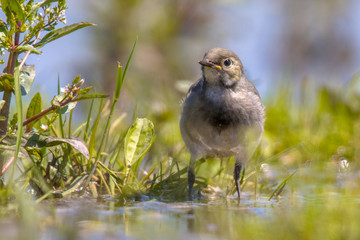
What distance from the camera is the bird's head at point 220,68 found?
169 inches

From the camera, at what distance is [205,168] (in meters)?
5.11

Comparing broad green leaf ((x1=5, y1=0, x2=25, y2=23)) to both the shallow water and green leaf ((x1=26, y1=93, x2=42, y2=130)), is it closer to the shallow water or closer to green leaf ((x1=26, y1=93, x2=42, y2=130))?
green leaf ((x1=26, y1=93, x2=42, y2=130))

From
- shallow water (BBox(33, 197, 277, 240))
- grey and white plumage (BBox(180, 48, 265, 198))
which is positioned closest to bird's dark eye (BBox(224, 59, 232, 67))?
grey and white plumage (BBox(180, 48, 265, 198))

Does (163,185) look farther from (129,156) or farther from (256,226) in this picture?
(256,226)

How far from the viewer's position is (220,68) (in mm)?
4312

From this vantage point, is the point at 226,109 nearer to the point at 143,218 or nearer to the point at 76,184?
the point at 76,184

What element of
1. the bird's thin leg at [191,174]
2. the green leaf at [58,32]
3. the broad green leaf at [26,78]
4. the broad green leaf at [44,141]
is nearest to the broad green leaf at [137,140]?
the bird's thin leg at [191,174]

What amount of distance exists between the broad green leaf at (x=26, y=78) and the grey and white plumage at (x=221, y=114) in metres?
1.35

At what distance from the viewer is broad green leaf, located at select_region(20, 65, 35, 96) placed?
10.8 feet

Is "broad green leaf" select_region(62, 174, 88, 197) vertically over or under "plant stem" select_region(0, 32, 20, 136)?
under

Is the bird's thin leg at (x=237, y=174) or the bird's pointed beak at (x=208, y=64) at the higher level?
the bird's pointed beak at (x=208, y=64)

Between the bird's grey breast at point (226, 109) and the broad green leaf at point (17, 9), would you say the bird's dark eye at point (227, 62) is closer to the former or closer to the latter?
the bird's grey breast at point (226, 109)

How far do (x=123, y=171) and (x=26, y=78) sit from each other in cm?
103

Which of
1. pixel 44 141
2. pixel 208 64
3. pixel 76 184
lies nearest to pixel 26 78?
pixel 44 141
